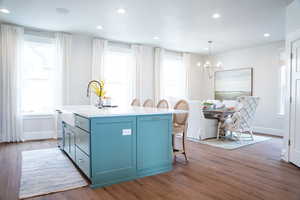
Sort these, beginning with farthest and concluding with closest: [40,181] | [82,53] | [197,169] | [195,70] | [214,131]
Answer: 1. [195,70]
2. [82,53]
3. [214,131]
4. [197,169]
5. [40,181]

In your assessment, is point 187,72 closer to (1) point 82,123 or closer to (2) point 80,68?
(2) point 80,68

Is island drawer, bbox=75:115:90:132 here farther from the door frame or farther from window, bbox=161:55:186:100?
window, bbox=161:55:186:100

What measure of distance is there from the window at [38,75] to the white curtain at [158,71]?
128 inches

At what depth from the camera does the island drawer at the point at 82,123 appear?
2.56 m

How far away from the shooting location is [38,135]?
18.1 ft

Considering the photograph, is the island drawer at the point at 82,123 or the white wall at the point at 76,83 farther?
the white wall at the point at 76,83

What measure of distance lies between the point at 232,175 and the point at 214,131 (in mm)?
2635

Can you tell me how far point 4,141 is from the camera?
16.6 feet

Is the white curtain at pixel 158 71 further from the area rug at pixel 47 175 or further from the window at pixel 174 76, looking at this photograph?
the area rug at pixel 47 175

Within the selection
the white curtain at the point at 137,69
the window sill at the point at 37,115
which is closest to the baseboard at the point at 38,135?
the window sill at the point at 37,115

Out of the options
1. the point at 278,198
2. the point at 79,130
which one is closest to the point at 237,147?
the point at 278,198

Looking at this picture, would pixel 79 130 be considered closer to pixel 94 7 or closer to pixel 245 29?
pixel 94 7

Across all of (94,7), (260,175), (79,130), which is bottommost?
(260,175)

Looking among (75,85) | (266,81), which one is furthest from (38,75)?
(266,81)
